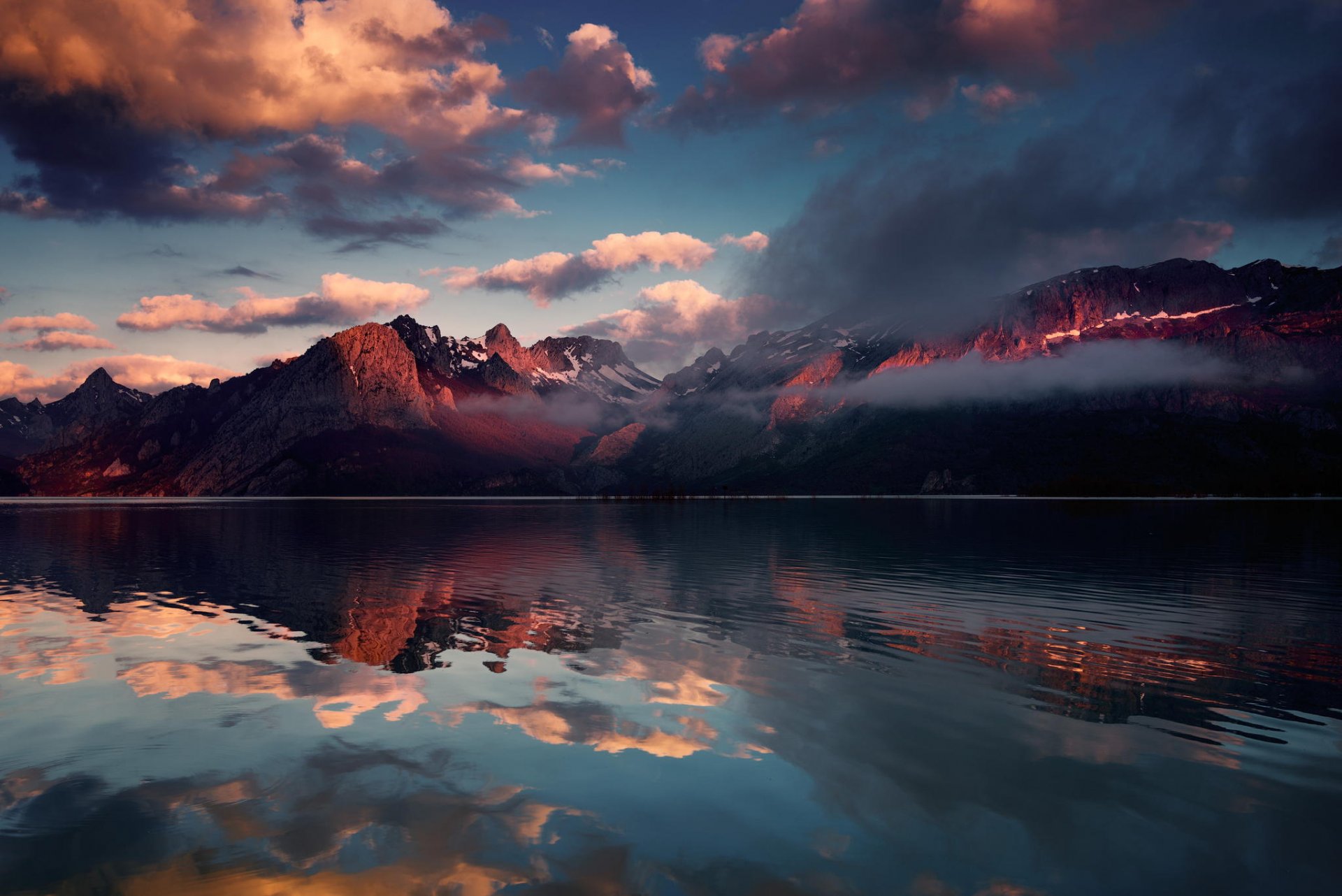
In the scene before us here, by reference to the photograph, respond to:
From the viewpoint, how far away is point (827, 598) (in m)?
45.8

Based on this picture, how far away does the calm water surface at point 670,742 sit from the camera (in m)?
13.2

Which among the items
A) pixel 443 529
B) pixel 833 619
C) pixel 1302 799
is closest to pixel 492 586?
pixel 833 619

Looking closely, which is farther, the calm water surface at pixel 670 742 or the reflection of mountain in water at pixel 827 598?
the reflection of mountain in water at pixel 827 598

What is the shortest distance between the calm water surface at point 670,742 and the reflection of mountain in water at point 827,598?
332 millimetres

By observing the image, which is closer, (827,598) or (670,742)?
(670,742)

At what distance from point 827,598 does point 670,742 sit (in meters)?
27.6

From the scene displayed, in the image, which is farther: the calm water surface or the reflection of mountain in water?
the reflection of mountain in water

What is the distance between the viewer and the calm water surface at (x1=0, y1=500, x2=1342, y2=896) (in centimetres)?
1323

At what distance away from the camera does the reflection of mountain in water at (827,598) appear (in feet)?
90.7

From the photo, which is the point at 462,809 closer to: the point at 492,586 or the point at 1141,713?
the point at 1141,713

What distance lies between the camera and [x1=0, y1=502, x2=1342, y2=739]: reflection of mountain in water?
27656 mm

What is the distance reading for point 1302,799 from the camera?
51.7 feet

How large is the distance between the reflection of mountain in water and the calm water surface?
33 cm

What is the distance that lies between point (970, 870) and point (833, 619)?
25664 millimetres
